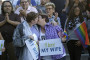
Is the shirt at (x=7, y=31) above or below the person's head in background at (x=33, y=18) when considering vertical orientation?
below

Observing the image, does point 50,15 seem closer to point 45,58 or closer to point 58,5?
point 45,58

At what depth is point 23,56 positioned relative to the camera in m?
5.77

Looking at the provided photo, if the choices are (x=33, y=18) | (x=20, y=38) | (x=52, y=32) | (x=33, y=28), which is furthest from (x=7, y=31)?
(x=52, y=32)

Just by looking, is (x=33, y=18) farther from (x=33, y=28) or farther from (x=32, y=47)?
(x=32, y=47)

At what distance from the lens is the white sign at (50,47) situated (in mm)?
5777

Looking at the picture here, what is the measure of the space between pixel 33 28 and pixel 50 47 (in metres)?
0.62

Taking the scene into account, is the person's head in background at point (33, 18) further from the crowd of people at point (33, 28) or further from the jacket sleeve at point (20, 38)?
the jacket sleeve at point (20, 38)

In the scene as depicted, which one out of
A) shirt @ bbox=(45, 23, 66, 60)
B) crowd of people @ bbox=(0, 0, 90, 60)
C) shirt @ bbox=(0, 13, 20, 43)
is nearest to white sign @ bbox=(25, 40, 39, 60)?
crowd of people @ bbox=(0, 0, 90, 60)

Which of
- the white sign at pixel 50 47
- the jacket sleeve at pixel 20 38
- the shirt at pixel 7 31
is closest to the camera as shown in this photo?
the jacket sleeve at pixel 20 38

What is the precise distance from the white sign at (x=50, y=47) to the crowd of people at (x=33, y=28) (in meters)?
0.11

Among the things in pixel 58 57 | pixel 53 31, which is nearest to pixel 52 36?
pixel 53 31

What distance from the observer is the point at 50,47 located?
230 inches

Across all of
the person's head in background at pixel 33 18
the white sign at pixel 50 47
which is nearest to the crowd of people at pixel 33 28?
the person's head in background at pixel 33 18

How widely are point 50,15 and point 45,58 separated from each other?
1368mm
